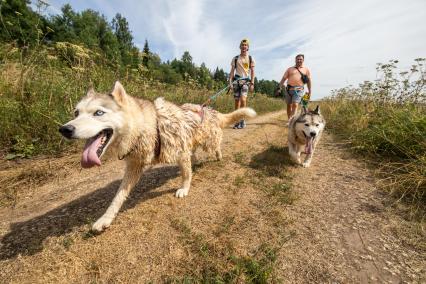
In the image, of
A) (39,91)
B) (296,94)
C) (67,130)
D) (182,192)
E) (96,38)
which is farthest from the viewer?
(96,38)

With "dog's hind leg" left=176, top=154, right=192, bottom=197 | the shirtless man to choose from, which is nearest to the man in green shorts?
the shirtless man

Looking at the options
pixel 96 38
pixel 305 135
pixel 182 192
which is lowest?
pixel 182 192

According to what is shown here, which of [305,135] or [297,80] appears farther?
[297,80]

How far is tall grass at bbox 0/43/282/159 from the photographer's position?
12.7ft

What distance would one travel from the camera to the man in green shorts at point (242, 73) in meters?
6.58

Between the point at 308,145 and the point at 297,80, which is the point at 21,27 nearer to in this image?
the point at 308,145

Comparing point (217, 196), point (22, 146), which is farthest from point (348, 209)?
point (22, 146)

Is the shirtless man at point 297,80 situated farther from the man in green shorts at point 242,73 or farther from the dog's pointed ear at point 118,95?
the dog's pointed ear at point 118,95

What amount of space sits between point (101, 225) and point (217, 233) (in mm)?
1179

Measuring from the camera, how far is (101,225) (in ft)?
7.20

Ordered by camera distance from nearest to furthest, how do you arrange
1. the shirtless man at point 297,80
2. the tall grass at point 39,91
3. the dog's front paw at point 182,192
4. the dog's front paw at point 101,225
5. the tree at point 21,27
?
the dog's front paw at point 101,225
the dog's front paw at point 182,192
the tall grass at point 39,91
the tree at point 21,27
the shirtless man at point 297,80

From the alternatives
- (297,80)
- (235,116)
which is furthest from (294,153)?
(297,80)

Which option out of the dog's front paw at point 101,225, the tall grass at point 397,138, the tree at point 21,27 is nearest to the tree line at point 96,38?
the tree at point 21,27

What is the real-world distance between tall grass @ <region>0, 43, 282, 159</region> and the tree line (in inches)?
12.3
